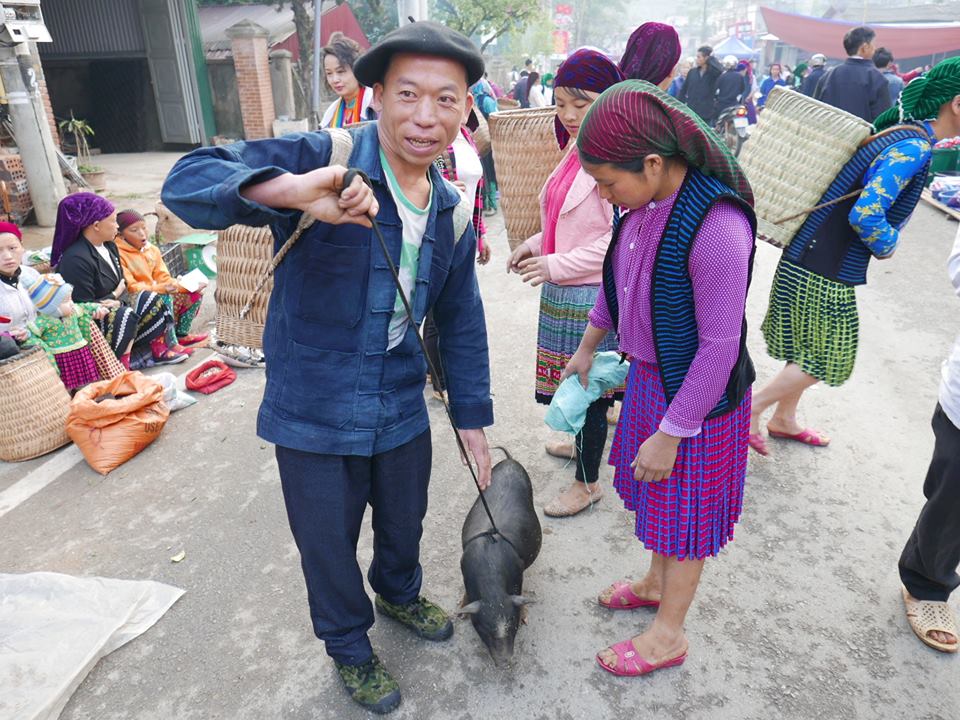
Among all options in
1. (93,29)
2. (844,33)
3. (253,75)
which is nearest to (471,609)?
(253,75)

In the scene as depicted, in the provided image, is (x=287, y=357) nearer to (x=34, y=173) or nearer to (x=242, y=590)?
(x=242, y=590)

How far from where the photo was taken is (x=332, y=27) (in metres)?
18.0

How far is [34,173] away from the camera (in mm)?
7500

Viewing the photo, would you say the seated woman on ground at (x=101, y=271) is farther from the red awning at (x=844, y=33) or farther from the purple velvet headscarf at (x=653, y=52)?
the red awning at (x=844, y=33)

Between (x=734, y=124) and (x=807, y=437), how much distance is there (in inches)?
367

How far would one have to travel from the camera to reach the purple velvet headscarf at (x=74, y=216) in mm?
4363

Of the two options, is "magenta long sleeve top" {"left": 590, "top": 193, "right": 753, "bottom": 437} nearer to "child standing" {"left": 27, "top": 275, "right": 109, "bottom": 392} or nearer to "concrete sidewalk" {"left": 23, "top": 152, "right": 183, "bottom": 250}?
"child standing" {"left": 27, "top": 275, "right": 109, "bottom": 392}

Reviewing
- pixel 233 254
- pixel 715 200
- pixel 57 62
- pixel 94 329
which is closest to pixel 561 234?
pixel 715 200

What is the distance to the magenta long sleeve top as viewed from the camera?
66.6 inches

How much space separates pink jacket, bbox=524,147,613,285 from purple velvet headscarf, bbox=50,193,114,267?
3.37 m

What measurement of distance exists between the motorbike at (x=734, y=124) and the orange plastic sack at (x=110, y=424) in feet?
33.4

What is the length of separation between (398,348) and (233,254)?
1792 mm

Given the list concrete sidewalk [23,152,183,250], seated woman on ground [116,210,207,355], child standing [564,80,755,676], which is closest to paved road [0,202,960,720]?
child standing [564,80,755,676]

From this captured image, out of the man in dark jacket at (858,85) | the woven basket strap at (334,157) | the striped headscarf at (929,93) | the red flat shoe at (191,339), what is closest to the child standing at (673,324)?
the woven basket strap at (334,157)
